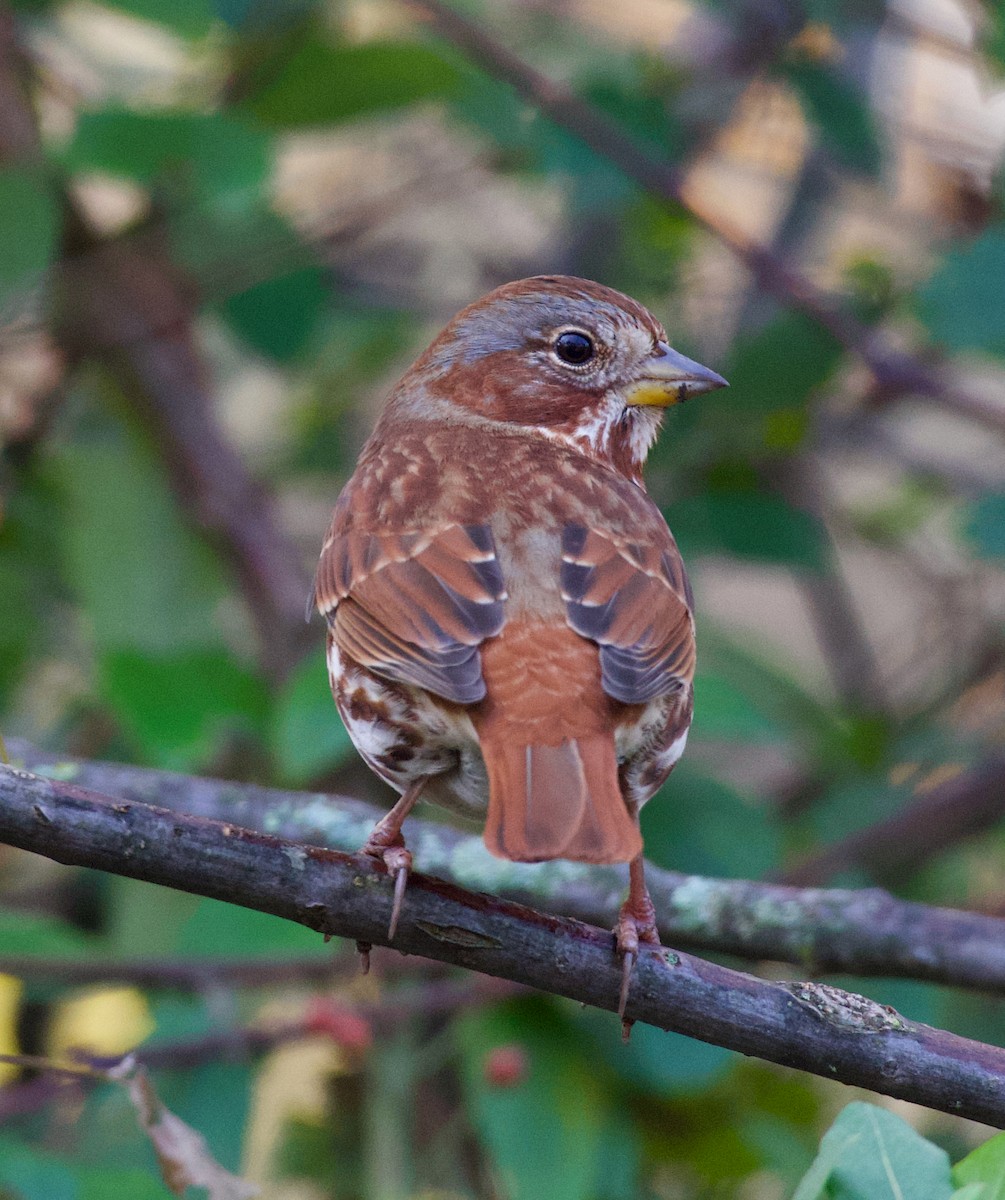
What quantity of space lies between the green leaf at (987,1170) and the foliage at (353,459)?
61.1 inches

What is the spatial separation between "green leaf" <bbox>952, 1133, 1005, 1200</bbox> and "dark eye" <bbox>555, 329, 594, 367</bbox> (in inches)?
79.8

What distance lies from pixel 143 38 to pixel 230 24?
222cm

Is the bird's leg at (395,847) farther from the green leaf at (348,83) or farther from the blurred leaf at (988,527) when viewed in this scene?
the green leaf at (348,83)

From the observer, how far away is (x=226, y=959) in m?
3.59

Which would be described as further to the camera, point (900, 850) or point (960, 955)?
point (900, 850)

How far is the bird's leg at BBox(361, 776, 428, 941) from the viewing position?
A: 2219 mm

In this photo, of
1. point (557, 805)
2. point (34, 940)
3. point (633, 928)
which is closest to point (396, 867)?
point (557, 805)

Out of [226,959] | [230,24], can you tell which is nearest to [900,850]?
[226,959]

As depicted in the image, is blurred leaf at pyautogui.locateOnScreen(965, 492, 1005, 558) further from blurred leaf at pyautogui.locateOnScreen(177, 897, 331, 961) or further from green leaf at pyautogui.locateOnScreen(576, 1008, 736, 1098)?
blurred leaf at pyautogui.locateOnScreen(177, 897, 331, 961)

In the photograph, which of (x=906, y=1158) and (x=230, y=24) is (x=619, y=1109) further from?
(x=230, y=24)

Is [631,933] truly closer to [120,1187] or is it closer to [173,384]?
[120,1187]

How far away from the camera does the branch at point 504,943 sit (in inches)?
79.0

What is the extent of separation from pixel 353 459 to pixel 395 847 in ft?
10.5

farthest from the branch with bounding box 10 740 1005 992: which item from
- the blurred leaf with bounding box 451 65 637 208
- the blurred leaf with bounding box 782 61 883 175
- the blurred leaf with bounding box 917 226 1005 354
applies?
the blurred leaf with bounding box 782 61 883 175
